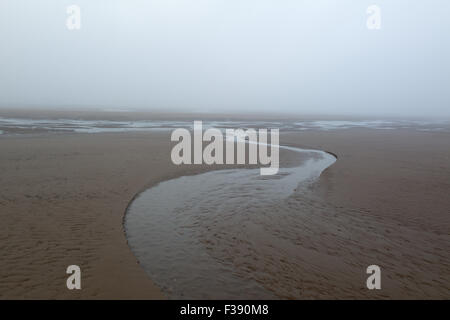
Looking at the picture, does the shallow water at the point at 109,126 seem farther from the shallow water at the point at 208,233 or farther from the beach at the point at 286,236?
the shallow water at the point at 208,233

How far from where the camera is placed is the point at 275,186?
12.2 m

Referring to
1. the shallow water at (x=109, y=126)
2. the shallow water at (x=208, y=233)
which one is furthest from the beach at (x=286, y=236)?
the shallow water at (x=109, y=126)

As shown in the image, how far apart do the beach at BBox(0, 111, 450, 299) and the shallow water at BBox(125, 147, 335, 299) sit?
0.26 m

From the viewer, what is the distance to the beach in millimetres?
5312

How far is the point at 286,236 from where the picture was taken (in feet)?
24.5

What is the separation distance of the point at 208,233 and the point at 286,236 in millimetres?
2183

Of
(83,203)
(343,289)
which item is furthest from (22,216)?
(343,289)

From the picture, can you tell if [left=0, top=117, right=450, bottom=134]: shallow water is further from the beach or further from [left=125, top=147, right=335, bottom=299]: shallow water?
[left=125, top=147, right=335, bottom=299]: shallow water

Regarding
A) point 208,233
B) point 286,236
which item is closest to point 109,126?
point 208,233

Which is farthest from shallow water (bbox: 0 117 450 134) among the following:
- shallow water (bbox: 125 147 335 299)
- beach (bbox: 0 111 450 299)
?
shallow water (bbox: 125 147 335 299)

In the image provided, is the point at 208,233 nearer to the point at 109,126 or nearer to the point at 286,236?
the point at 286,236

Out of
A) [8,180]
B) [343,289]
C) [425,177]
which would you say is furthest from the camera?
[425,177]

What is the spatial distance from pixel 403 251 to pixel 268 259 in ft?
11.3
